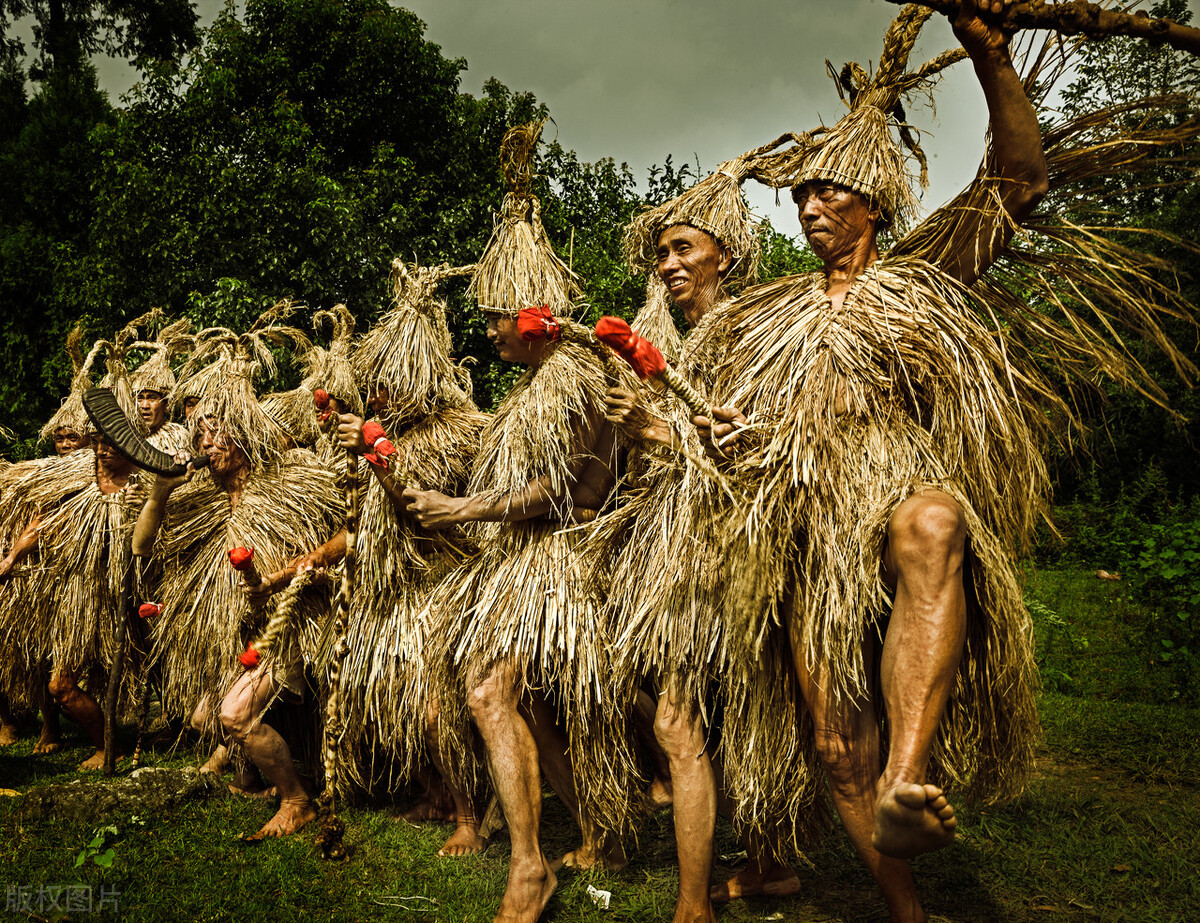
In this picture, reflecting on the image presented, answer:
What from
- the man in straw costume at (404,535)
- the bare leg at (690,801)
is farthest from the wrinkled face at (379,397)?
the bare leg at (690,801)

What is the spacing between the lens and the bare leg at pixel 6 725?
5020 mm

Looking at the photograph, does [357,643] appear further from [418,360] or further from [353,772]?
[418,360]

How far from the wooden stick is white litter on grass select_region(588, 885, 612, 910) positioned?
2653 millimetres

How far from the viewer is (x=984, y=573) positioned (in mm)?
2100

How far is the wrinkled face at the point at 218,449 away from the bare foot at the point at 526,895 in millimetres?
2472

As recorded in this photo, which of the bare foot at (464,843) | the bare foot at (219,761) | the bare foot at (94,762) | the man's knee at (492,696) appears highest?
the man's knee at (492,696)

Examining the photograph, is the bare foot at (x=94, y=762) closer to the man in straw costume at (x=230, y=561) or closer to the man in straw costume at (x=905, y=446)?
the man in straw costume at (x=230, y=561)

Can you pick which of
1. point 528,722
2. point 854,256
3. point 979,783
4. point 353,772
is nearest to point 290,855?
point 353,772

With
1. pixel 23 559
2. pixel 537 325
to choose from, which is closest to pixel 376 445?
pixel 537 325

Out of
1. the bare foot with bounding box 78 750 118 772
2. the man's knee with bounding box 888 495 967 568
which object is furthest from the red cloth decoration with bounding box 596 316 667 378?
the bare foot with bounding box 78 750 118 772

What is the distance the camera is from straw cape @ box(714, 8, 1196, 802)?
213cm

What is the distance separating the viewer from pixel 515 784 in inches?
106

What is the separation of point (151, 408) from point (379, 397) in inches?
98.7

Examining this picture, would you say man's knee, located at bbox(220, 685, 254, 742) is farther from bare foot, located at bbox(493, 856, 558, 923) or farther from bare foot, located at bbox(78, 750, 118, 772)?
bare foot, located at bbox(493, 856, 558, 923)
